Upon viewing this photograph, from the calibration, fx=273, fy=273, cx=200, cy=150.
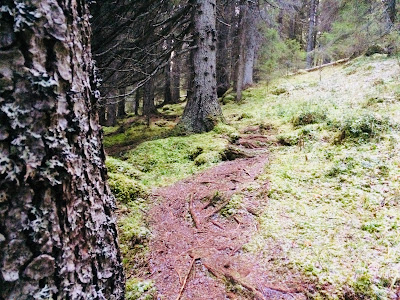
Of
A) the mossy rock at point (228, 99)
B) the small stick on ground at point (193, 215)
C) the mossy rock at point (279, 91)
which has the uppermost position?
the mossy rock at point (279, 91)

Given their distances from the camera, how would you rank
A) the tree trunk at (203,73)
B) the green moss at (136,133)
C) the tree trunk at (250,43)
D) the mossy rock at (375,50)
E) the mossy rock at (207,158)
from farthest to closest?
the mossy rock at (375,50) → the tree trunk at (250,43) → the green moss at (136,133) → the tree trunk at (203,73) → the mossy rock at (207,158)

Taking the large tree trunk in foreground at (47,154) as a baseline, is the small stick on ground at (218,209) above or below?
below

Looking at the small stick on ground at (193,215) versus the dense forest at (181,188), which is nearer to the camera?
the dense forest at (181,188)

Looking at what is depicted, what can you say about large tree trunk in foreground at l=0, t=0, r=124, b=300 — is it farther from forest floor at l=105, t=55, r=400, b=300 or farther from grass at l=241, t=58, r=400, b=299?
grass at l=241, t=58, r=400, b=299

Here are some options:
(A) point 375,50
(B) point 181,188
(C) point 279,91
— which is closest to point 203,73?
(B) point 181,188

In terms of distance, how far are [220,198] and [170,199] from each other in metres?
0.81

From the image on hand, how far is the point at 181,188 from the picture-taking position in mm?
4656

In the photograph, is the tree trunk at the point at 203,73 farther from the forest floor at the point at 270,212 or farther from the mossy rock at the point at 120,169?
the mossy rock at the point at 120,169

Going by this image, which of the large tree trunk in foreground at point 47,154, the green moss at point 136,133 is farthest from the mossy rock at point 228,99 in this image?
the large tree trunk in foreground at point 47,154

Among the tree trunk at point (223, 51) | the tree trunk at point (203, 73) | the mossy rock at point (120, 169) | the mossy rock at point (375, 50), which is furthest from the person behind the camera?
the tree trunk at point (223, 51)

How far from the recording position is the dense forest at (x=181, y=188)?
1140 millimetres

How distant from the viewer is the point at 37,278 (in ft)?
3.88

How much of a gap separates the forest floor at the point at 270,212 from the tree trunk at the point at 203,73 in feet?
2.87

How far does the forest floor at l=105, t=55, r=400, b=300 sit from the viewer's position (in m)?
2.46
